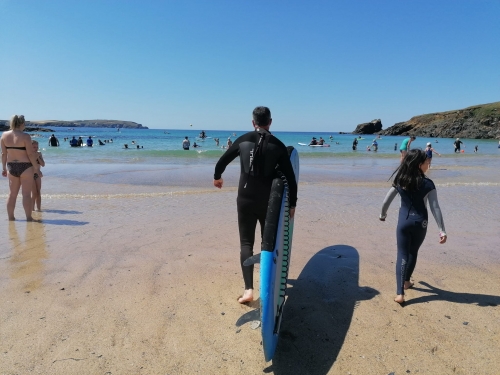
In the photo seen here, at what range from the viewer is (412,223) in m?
3.54

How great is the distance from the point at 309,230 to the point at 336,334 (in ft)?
10.2

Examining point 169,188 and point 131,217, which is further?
point 169,188

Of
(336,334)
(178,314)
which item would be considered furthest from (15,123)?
(336,334)

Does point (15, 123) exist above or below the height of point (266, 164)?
above

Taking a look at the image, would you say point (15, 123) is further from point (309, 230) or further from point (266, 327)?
point (266, 327)

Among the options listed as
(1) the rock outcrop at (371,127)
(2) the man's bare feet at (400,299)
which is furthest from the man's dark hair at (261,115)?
(1) the rock outcrop at (371,127)

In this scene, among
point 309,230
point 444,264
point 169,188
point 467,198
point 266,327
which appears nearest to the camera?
point 266,327

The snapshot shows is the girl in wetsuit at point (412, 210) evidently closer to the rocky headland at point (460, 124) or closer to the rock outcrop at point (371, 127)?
the rocky headland at point (460, 124)

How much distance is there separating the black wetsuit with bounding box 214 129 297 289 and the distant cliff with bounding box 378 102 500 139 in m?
76.1

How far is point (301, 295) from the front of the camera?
12.3 feet

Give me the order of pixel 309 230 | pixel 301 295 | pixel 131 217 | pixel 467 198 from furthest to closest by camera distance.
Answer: pixel 467 198 → pixel 131 217 → pixel 309 230 → pixel 301 295

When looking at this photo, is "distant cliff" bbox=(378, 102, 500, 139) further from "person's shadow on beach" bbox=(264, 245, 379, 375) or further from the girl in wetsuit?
the girl in wetsuit

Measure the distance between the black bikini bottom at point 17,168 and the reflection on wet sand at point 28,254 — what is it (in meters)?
0.87

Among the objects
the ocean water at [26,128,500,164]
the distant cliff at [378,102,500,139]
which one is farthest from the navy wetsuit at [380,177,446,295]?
the distant cliff at [378,102,500,139]
